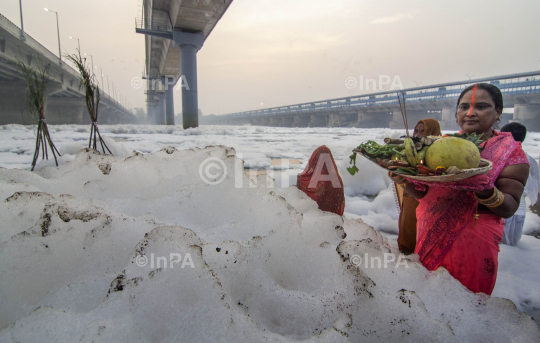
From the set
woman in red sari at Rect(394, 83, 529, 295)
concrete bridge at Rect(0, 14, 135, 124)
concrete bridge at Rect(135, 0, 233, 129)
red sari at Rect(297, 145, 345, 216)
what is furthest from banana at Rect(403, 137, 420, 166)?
concrete bridge at Rect(135, 0, 233, 129)

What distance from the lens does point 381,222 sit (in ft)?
8.33

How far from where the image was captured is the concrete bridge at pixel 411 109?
18.7 m

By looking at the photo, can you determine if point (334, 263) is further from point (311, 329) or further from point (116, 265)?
point (116, 265)

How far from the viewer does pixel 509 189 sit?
3.97ft

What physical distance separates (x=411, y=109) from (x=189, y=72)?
22.7 meters

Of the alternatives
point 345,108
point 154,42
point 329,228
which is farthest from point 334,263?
point 345,108

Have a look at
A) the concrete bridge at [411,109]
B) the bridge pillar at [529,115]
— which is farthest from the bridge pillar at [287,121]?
the bridge pillar at [529,115]

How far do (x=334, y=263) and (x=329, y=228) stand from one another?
0.27 metres

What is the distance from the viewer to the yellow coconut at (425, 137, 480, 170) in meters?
1.09

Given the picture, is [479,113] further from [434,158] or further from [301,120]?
[301,120]

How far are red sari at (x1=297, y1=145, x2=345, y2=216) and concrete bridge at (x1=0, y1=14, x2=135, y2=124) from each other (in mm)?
3434

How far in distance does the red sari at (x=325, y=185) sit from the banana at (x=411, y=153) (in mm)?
951

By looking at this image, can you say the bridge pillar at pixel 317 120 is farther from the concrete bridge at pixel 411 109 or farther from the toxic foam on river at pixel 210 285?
the toxic foam on river at pixel 210 285

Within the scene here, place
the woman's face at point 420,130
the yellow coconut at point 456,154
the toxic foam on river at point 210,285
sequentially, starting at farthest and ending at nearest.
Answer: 1. the woman's face at point 420,130
2. the yellow coconut at point 456,154
3. the toxic foam on river at point 210,285
